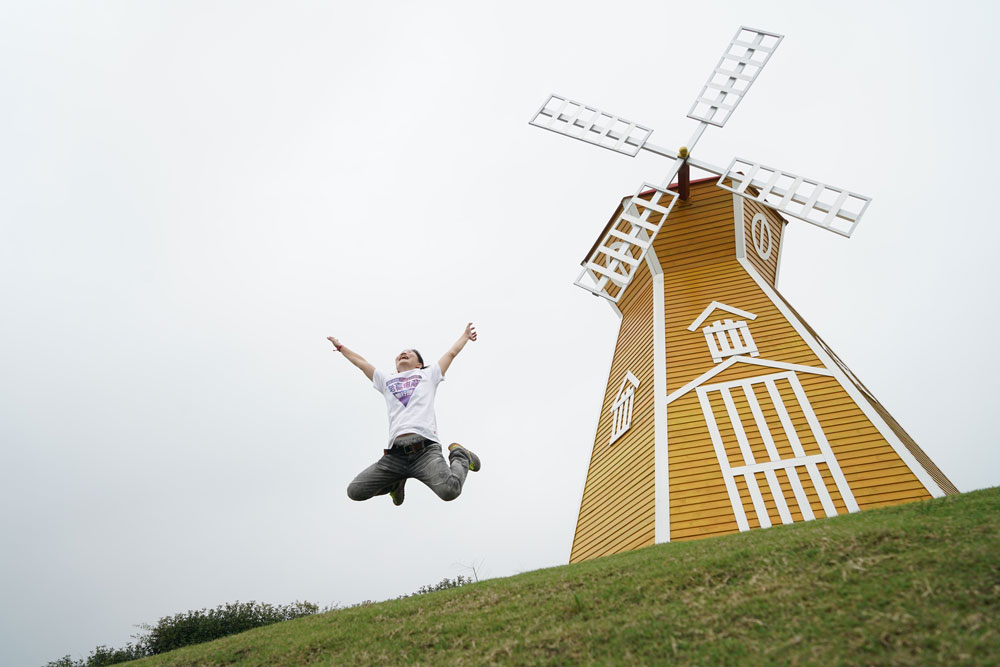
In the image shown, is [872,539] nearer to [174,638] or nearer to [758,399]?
[758,399]

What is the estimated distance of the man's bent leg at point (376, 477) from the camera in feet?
22.9

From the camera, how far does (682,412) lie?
1177 cm

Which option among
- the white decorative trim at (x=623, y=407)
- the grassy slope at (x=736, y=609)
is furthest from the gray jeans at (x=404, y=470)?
the white decorative trim at (x=623, y=407)

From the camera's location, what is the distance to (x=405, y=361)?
7633 mm

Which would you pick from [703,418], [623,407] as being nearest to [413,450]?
[703,418]

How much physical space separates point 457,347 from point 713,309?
7362mm

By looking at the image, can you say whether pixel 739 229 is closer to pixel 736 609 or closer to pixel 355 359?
pixel 355 359

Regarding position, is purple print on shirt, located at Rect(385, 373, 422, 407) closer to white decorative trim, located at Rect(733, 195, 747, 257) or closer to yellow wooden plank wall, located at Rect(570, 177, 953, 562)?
yellow wooden plank wall, located at Rect(570, 177, 953, 562)

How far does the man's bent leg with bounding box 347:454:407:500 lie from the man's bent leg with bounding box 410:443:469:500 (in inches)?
6.1

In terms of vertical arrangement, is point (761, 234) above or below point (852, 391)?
above

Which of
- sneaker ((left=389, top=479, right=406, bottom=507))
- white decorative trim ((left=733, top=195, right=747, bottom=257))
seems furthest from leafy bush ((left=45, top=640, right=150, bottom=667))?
white decorative trim ((left=733, top=195, right=747, bottom=257))

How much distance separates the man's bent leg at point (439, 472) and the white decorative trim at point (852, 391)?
612 centimetres

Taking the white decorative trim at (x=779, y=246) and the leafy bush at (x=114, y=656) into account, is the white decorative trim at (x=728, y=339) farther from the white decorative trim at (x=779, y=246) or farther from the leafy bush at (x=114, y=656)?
the leafy bush at (x=114, y=656)

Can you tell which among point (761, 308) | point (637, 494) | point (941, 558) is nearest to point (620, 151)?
point (761, 308)
